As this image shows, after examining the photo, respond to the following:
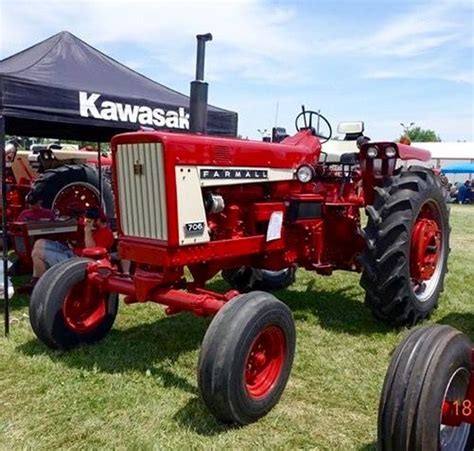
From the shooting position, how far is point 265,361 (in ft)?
10.4

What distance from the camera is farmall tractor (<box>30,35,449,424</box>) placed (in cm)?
304

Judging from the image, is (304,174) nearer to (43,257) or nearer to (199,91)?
(199,91)

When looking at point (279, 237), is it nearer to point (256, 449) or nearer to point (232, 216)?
point (232, 216)

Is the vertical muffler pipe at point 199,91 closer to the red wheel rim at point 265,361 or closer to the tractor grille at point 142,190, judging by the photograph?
the tractor grille at point 142,190

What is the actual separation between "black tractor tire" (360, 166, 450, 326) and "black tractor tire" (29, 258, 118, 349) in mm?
2054

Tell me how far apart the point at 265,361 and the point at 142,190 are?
1233 millimetres

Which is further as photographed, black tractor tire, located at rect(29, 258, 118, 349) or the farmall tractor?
black tractor tire, located at rect(29, 258, 118, 349)

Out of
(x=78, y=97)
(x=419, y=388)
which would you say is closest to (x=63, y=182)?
(x=78, y=97)

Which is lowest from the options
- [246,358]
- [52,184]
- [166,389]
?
[166,389]

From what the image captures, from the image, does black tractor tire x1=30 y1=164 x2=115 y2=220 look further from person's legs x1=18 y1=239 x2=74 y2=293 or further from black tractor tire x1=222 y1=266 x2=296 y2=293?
black tractor tire x1=222 y1=266 x2=296 y2=293

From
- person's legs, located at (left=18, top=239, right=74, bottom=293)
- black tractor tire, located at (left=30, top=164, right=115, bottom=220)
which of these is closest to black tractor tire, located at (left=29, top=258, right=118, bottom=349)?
person's legs, located at (left=18, top=239, right=74, bottom=293)

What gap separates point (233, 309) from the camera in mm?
2920

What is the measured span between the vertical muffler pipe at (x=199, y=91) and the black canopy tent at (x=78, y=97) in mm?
1276

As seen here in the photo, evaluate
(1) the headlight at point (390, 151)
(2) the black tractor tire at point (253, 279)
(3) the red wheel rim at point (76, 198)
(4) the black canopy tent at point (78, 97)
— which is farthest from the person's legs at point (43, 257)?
(1) the headlight at point (390, 151)
